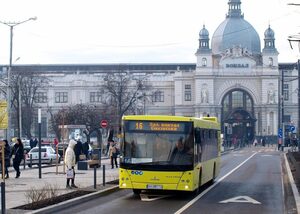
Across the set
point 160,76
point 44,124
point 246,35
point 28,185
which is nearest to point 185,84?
point 160,76

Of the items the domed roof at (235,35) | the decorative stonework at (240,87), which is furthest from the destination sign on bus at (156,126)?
the decorative stonework at (240,87)

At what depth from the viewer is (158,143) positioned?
22719 mm

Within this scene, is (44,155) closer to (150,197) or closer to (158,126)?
(150,197)

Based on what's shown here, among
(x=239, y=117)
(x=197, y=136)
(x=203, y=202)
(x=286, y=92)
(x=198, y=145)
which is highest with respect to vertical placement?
(x=286, y=92)

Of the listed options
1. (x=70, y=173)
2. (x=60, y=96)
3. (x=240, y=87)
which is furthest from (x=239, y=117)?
(x=70, y=173)

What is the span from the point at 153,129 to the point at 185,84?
127 metres

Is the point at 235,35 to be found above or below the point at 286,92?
above

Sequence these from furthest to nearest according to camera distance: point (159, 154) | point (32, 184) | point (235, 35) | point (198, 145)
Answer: point (235, 35) → point (32, 184) → point (198, 145) → point (159, 154)

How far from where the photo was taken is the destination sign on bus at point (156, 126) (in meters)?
22.9

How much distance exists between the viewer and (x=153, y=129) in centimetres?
2288

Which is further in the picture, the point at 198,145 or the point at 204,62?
the point at 204,62

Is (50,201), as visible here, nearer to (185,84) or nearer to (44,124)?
(44,124)

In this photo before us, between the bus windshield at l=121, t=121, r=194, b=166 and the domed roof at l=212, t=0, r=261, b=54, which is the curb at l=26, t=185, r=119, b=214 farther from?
the domed roof at l=212, t=0, r=261, b=54

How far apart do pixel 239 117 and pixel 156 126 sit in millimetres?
114866
